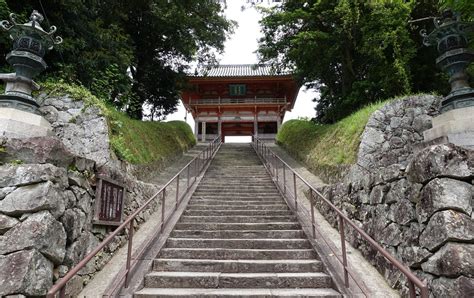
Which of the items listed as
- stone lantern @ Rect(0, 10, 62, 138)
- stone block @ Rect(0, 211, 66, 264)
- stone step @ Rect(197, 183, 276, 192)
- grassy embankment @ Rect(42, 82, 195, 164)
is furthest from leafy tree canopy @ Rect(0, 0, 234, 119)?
stone block @ Rect(0, 211, 66, 264)

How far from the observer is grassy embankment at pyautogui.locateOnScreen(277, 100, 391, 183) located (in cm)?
754

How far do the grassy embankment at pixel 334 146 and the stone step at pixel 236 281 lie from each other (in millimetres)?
3952

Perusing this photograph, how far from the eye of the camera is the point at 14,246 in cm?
296

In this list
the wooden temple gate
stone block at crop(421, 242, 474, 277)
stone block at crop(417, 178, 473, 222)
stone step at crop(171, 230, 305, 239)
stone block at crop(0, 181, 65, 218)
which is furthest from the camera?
the wooden temple gate

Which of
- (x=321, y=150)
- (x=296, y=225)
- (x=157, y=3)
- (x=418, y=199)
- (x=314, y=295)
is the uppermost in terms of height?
(x=157, y=3)

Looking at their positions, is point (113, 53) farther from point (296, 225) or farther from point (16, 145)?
point (296, 225)

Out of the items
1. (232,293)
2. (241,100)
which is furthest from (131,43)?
(241,100)

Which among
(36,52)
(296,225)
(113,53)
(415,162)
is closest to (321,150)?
(296,225)

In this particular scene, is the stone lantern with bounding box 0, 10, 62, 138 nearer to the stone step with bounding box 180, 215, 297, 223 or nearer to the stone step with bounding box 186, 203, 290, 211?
the stone step with bounding box 180, 215, 297, 223

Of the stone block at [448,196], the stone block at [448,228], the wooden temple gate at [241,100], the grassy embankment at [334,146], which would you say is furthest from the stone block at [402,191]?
the wooden temple gate at [241,100]

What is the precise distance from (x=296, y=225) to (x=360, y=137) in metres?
3.49

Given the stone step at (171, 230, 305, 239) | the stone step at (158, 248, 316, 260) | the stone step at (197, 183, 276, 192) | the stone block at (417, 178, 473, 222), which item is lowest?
the stone step at (158, 248, 316, 260)

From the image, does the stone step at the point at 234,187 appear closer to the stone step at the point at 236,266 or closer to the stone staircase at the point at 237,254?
the stone staircase at the point at 237,254

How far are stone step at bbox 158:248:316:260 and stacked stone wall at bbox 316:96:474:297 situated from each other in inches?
38.4
